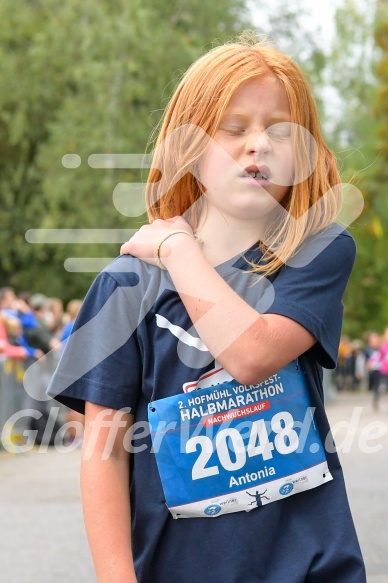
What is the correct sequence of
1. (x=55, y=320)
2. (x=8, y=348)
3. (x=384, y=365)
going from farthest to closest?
(x=384, y=365), (x=55, y=320), (x=8, y=348)

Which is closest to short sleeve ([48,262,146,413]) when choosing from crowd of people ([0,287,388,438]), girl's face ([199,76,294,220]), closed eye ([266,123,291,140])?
girl's face ([199,76,294,220])

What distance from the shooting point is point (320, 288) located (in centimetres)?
240

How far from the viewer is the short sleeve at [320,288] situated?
2.35m

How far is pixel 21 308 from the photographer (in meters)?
15.4

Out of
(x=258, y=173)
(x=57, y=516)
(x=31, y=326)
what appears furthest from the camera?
(x=31, y=326)

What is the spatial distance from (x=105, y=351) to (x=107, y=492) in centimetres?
26

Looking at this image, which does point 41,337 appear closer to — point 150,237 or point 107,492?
point 150,237

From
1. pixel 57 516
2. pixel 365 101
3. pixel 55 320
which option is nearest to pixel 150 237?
pixel 57 516

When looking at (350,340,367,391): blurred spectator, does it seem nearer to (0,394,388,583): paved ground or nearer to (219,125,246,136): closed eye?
(0,394,388,583): paved ground

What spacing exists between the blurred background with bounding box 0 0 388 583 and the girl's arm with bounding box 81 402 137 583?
541 centimetres

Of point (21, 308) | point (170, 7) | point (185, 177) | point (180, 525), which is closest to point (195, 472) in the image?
point (180, 525)

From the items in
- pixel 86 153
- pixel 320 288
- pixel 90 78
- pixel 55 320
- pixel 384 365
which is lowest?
pixel 384 365

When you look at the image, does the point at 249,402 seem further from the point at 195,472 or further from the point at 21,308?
the point at 21,308

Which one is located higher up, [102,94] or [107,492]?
[107,492]
